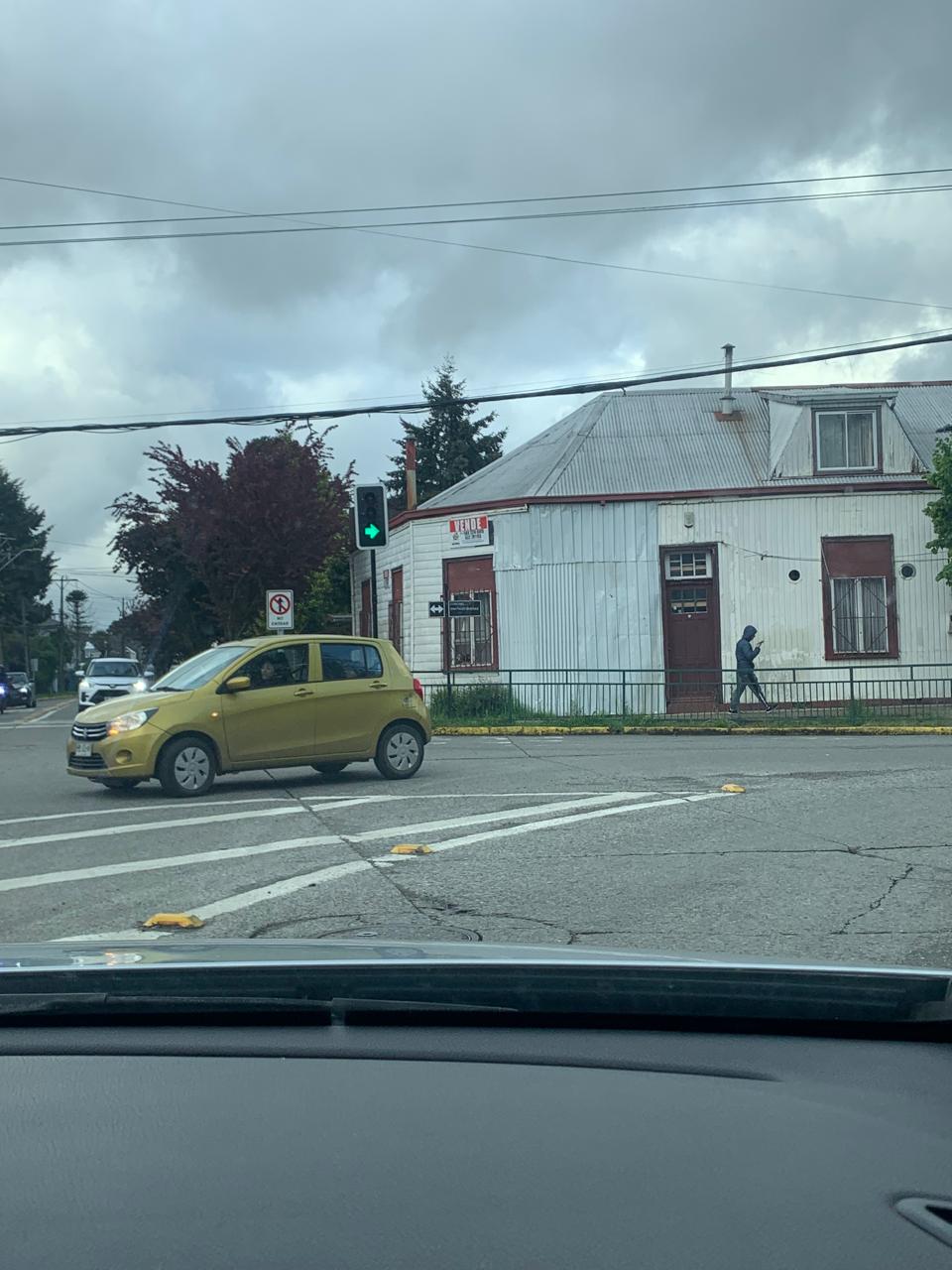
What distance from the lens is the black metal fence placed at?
25078 mm

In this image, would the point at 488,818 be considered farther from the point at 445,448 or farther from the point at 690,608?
the point at 445,448

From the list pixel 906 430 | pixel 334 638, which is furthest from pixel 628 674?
pixel 334 638

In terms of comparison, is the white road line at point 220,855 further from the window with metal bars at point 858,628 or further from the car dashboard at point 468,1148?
the window with metal bars at point 858,628

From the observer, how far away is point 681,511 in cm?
2809

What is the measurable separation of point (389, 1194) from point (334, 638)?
12.8 meters

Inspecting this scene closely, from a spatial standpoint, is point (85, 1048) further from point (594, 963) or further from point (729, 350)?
point (729, 350)

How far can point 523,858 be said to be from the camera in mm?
9438

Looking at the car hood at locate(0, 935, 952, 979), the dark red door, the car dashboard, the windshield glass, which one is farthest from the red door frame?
the car dashboard

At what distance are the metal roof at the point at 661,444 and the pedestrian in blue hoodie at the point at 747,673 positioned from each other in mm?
3770

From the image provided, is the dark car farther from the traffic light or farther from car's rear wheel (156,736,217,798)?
car's rear wheel (156,736,217,798)

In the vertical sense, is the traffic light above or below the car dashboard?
above

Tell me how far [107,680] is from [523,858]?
1026 inches

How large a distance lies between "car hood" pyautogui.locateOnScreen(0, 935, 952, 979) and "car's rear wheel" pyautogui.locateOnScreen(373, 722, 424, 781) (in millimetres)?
11564

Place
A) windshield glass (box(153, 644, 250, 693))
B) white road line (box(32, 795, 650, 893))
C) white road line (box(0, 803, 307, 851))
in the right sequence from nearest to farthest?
1. white road line (box(32, 795, 650, 893))
2. white road line (box(0, 803, 307, 851))
3. windshield glass (box(153, 644, 250, 693))
